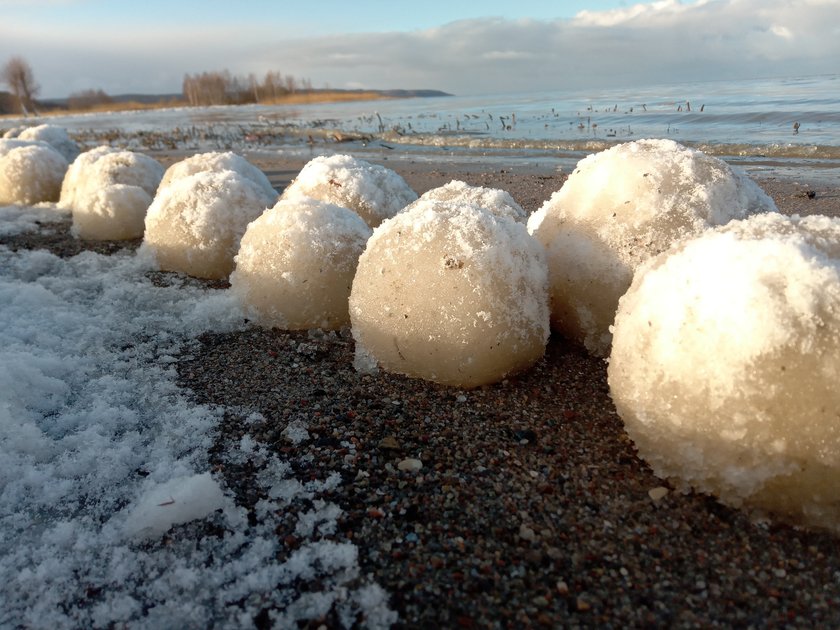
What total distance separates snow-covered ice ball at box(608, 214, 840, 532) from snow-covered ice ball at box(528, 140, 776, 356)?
2.03 ft

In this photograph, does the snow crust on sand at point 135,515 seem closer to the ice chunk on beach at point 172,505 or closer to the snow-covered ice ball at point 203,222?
the ice chunk on beach at point 172,505

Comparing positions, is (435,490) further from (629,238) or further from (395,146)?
(395,146)

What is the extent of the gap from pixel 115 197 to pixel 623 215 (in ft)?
19.2

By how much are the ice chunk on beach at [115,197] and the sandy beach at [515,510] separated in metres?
4.02

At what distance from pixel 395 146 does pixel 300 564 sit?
17.6 m

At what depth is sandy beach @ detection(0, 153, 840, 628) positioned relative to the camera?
182 centimetres

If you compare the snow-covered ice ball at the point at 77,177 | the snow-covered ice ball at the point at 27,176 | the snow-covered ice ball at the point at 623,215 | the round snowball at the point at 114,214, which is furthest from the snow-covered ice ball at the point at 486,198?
the snow-covered ice ball at the point at 27,176

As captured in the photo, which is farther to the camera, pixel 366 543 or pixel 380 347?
pixel 380 347

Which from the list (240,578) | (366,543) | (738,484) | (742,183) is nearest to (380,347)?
(366,543)

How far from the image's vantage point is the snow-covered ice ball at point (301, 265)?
12.5ft

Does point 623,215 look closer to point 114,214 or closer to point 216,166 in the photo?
point 216,166

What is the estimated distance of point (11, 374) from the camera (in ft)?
9.94

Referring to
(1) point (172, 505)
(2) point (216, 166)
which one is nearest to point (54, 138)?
(2) point (216, 166)

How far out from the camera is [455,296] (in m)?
2.88
